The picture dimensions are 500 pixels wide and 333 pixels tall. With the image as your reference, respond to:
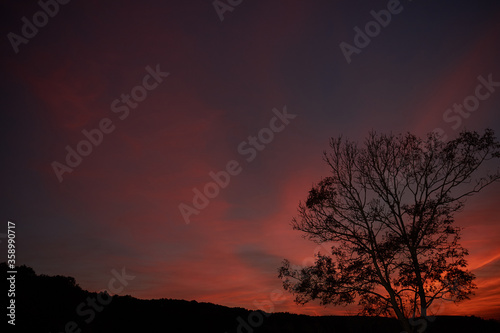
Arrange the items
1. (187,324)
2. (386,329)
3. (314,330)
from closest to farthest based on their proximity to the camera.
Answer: (187,324), (314,330), (386,329)

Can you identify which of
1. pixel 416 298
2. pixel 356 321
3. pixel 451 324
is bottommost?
pixel 451 324

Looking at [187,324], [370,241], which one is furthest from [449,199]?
[187,324]

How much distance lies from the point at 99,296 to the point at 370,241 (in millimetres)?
21176

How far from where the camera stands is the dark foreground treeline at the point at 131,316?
63.3 feet

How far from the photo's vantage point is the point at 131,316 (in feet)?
73.5

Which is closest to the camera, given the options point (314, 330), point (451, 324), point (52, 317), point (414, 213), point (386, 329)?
point (414, 213)

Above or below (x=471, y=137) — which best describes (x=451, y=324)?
below

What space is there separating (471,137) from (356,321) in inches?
898

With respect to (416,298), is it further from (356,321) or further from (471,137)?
(356,321)

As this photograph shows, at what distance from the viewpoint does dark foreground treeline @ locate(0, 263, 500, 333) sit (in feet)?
63.3

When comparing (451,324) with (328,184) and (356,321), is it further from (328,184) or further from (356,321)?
(328,184)

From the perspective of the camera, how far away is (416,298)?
1667cm

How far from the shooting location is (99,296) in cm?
2448

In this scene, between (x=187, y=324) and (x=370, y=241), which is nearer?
(x=370, y=241)
